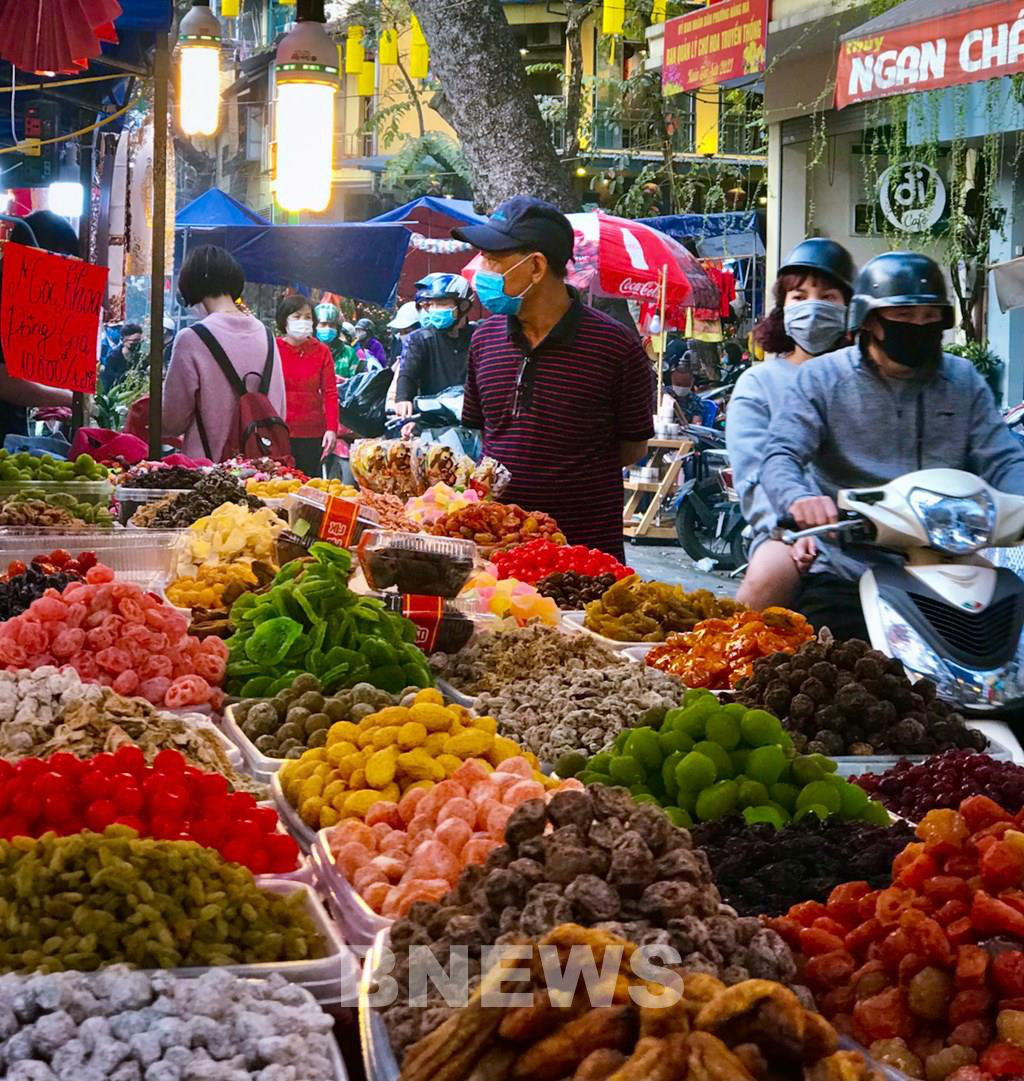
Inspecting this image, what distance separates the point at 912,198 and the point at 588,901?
8.78 metres

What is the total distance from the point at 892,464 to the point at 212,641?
2.08 metres

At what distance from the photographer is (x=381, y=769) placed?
217cm

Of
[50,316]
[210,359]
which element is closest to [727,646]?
[50,316]

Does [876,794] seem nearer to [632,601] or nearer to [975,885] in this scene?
[975,885]

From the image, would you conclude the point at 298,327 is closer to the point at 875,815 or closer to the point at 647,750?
the point at 647,750

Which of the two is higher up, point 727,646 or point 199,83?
point 199,83

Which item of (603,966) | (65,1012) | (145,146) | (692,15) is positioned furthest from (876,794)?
(692,15)

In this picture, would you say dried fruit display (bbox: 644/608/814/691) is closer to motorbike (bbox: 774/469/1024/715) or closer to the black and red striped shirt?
motorbike (bbox: 774/469/1024/715)

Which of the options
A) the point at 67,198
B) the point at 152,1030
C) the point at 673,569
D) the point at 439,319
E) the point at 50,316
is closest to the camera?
the point at 152,1030

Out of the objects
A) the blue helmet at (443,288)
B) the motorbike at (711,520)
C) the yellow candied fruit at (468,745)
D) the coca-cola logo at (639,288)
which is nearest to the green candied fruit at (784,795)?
the yellow candied fruit at (468,745)

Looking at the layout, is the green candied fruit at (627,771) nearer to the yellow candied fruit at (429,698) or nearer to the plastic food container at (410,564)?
the yellow candied fruit at (429,698)

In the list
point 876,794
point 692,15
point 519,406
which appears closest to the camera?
point 876,794

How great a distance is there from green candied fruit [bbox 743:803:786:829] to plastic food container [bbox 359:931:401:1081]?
674mm

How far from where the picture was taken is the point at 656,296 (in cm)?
1303
